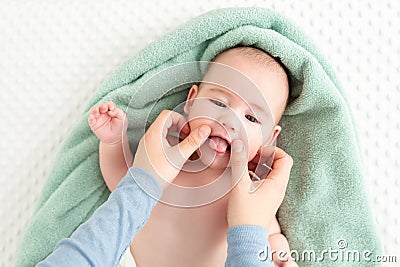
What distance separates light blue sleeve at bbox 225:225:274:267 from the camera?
82cm

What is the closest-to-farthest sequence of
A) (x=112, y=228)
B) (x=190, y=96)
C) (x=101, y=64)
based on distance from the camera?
(x=112, y=228), (x=190, y=96), (x=101, y=64)

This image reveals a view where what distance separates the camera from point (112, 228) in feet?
2.46

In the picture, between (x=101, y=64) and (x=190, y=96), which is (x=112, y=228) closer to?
(x=190, y=96)

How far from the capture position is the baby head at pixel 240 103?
923 mm

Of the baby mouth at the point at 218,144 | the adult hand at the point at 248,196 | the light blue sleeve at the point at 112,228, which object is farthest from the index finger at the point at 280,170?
the light blue sleeve at the point at 112,228

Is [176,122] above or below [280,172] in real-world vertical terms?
above

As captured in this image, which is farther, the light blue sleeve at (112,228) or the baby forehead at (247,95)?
the baby forehead at (247,95)

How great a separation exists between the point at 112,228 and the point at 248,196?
0.84 ft

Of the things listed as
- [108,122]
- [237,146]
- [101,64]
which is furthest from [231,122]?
[101,64]

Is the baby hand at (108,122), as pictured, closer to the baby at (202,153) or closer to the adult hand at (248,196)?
the baby at (202,153)

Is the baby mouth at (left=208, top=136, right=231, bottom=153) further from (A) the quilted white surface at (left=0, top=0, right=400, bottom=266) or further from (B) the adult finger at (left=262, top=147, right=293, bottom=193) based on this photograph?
(A) the quilted white surface at (left=0, top=0, right=400, bottom=266)

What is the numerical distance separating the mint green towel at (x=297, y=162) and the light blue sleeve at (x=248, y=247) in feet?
0.66

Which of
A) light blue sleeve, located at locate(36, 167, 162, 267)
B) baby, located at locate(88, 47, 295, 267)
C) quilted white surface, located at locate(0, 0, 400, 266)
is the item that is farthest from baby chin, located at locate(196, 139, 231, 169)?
quilted white surface, located at locate(0, 0, 400, 266)

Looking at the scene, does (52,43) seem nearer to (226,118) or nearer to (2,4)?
(2,4)
